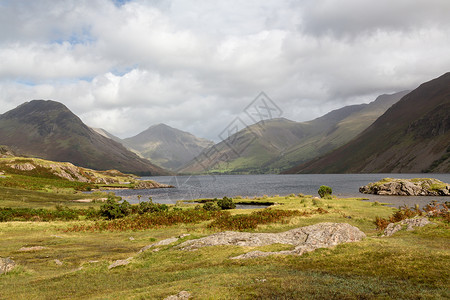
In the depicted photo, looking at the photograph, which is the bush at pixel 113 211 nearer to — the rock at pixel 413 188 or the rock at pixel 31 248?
the rock at pixel 31 248

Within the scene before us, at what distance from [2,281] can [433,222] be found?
36.9m

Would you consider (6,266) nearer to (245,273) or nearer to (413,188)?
(245,273)

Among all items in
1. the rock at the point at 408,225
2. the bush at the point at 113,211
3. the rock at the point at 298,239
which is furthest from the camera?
the bush at the point at 113,211

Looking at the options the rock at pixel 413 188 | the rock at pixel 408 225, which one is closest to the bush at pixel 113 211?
the rock at pixel 408 225

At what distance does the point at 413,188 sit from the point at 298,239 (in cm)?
9190

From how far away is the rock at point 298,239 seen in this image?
2130 centimetres

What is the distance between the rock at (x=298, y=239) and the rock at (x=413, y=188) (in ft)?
287

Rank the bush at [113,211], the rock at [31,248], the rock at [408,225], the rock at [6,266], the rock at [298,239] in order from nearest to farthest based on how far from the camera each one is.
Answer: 1. the rock at [298,239]
2. the rock at [6,266]
3. the rock at [408,225]
4. the rock at [31,248]
5. the bush at [113,211]

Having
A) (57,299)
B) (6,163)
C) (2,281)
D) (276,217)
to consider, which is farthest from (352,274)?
(6,163)

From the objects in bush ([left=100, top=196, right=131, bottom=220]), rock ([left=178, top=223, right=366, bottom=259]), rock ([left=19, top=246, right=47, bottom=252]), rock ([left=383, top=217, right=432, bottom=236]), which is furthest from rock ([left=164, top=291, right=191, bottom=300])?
→ bush ([left=100, top=196, right=131, bottom=220])

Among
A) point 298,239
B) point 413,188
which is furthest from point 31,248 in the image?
point 413,188

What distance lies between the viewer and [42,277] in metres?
20.6

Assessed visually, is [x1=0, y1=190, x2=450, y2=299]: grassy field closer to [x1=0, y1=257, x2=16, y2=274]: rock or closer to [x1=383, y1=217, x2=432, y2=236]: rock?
[x1=0, y1=257, x2=16, y2=274]: rock

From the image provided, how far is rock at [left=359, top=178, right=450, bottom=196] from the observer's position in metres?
93.3
